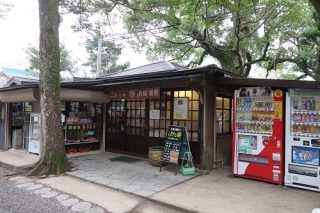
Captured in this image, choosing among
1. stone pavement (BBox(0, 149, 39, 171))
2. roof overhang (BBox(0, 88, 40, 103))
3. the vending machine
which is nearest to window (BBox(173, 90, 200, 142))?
the vending machine

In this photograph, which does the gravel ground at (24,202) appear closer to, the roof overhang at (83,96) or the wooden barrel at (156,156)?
the wooden barrel at (156,156)

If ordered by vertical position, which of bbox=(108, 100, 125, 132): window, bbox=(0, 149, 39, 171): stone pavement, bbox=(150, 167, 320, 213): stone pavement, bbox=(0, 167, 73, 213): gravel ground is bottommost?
bbox=(0, 167, 73, 213): gravel ground

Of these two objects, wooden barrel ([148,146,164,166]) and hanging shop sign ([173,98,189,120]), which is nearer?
wooden barrel ([148,146,164,166])

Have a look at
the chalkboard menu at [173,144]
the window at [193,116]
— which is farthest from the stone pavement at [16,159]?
the window at [193,116]

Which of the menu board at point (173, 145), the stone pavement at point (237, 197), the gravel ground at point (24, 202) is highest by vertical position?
the menu board at point (173, 145)

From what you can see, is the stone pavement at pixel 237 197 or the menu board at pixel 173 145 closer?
the stone pavement at pixel 237 197

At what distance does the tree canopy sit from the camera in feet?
33.8

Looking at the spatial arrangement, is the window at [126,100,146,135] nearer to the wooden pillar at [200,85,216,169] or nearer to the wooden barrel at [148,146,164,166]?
the wooden barrel at [148,146,164,166]

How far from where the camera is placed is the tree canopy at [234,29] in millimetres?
10289

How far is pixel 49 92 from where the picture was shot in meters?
6.75

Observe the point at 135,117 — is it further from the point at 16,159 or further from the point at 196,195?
the point at 196,195

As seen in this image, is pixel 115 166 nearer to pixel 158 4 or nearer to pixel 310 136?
pixel 310 136

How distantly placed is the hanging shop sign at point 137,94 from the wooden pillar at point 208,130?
144 centimetres

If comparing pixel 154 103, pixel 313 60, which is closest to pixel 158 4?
pixel 154 103
